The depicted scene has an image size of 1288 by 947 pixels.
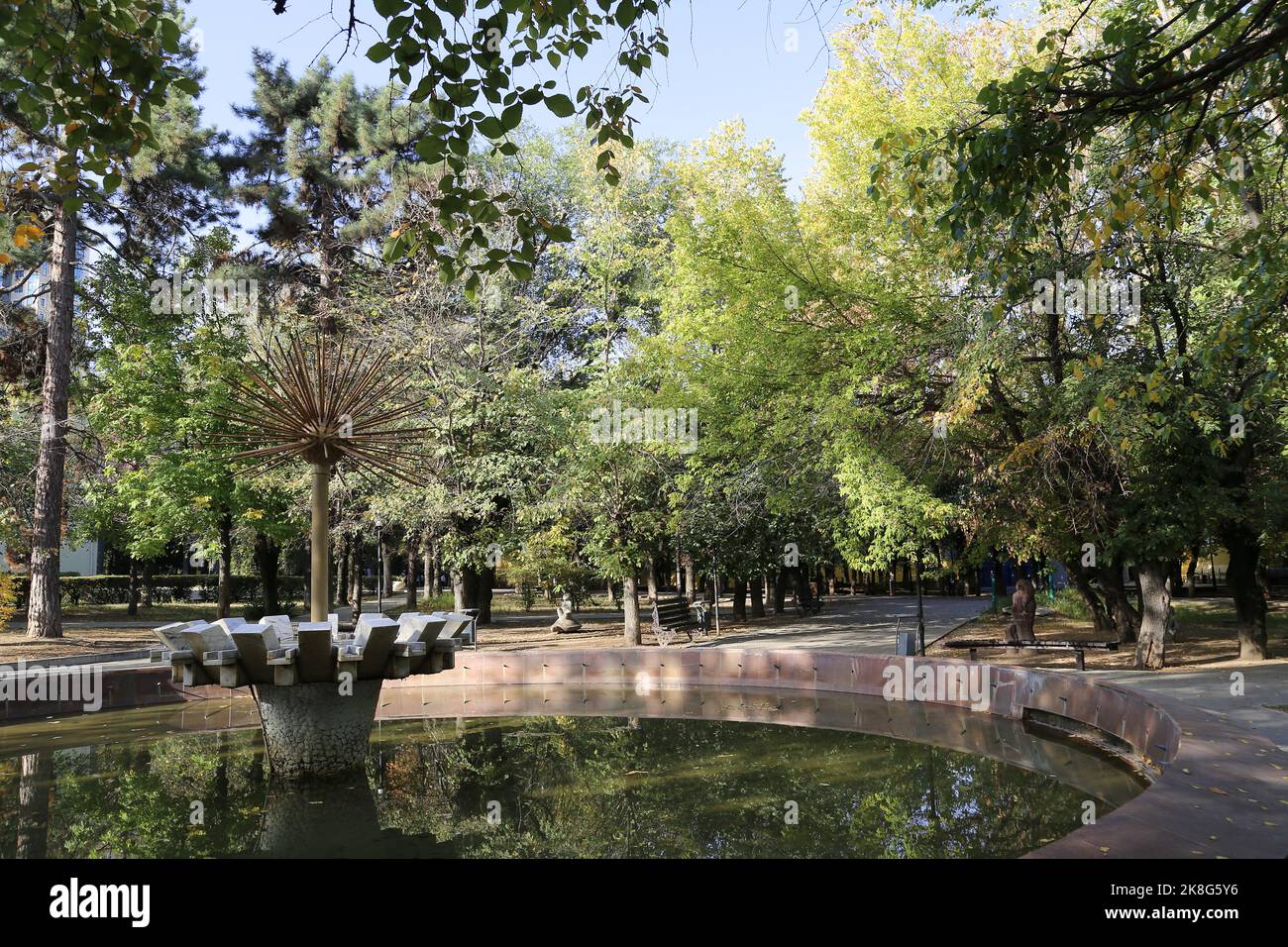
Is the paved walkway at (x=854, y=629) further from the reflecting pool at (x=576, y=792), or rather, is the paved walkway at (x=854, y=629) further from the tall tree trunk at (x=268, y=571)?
the tall tree trunk at (x=268, y=571)

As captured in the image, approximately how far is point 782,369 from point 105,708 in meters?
11.8

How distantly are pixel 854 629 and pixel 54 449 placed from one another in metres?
20.7

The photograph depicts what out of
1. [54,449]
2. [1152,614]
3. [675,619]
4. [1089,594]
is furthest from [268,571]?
[1152,614]

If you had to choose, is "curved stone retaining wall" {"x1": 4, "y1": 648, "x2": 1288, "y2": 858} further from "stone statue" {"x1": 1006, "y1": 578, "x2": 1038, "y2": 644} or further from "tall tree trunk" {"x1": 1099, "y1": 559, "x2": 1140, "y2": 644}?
"tall tree trunk" {"x1": 1099, "y1": 559, "x2": 1140, "y2": 644}

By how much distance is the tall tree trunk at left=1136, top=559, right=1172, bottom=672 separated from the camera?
47.0 ft

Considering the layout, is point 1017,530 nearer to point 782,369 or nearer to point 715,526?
point 782,369

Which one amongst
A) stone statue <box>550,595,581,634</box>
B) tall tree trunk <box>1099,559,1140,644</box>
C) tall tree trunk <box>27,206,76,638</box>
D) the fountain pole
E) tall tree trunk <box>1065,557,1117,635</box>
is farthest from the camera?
stone statue <box>550,595,581,634</box>

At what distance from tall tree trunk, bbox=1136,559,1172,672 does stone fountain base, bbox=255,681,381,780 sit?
1200 centimetres

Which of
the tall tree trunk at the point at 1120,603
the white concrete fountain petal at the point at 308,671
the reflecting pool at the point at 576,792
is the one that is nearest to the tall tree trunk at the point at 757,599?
the tall tree trunk at the point at 1120,603

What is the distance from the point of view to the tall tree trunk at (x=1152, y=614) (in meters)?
14.3

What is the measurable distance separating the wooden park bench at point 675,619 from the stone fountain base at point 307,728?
11982 millimetres

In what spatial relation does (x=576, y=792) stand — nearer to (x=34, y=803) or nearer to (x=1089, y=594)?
(x=34, y=803)

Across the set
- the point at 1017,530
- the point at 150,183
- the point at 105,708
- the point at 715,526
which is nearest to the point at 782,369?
the point at 1017,530

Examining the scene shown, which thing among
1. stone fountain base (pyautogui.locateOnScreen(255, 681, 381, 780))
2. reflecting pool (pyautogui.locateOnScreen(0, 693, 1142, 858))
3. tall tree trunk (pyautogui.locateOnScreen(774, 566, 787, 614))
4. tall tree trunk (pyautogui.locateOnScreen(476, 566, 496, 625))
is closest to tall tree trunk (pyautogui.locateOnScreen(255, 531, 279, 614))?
tall tree trunk (pyautogui.locateOnScreen(476, 566, 496, 625))
